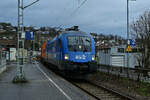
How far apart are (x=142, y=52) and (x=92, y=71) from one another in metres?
7.98

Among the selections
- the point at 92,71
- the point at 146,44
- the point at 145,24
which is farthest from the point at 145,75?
the point at 145,24

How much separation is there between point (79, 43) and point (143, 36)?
28.2 feet

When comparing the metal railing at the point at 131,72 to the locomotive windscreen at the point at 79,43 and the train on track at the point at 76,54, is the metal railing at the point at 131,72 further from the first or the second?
the locomotive windscreen at the point at 79,43

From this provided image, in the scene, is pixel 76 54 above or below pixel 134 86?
above

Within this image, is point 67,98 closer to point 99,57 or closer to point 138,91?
point 138,91

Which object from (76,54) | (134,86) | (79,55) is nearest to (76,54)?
(76,54)

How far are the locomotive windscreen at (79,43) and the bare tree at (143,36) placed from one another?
6.99 meters

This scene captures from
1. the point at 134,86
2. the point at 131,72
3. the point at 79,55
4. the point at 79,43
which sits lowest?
the point at 134,86

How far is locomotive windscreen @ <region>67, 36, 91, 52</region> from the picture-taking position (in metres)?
16.0

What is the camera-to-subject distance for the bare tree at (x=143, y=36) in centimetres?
2122

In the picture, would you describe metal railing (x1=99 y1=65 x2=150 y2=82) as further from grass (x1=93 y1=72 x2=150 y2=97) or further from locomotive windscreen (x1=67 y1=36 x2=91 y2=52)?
locomotive windscreen (x1=67 y1=36 x2=91 y2=52)

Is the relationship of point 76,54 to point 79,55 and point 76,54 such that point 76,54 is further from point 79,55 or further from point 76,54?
point 79,55

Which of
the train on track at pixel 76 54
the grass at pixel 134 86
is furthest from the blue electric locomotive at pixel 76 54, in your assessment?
the grass at pixel 134 86

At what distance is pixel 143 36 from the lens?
2231 centimetres
